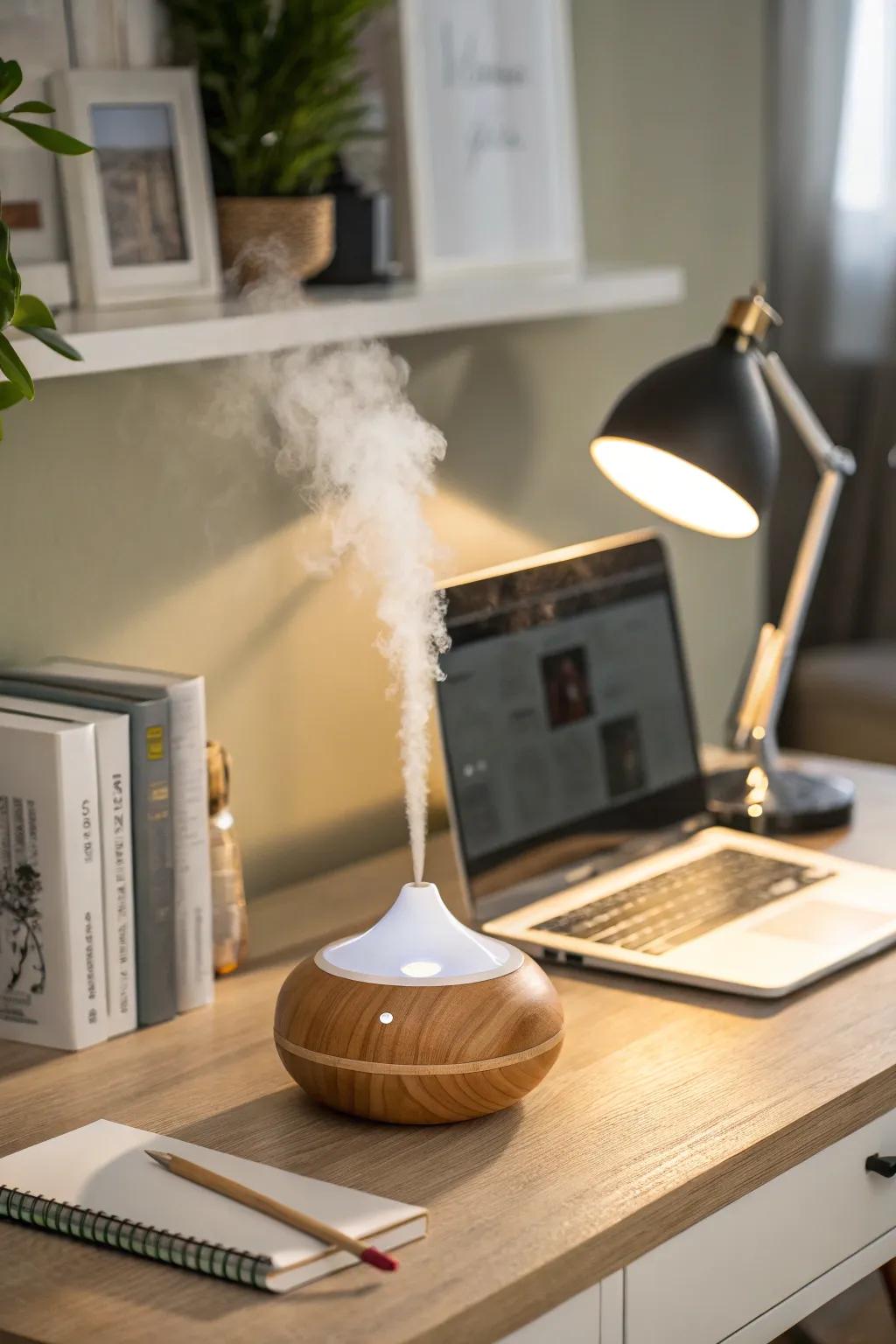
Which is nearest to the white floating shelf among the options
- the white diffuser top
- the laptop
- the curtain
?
the laptop

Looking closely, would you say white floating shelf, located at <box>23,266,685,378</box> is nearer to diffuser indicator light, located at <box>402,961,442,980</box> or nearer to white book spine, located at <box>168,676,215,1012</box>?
white book spine, located at <box>168,676,215,1012</box>

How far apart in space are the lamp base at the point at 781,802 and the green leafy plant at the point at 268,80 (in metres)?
0.75

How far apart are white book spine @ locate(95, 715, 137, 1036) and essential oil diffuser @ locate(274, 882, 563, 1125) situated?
0.20 m

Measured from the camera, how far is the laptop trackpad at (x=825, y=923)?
1.47m

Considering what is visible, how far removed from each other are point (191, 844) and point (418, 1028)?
31cm

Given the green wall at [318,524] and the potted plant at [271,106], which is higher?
the potted plant at [271,106]

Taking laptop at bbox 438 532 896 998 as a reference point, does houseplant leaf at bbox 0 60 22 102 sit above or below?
above

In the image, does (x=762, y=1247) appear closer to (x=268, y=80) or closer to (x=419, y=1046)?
(x=419, y=1046)

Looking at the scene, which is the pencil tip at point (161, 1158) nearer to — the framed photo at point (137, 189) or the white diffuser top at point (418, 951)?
the white diffuser top at point (418, 951)

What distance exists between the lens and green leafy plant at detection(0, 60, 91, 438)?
44.8 inches

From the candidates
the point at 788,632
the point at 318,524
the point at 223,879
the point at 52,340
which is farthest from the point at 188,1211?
the point at 788,632

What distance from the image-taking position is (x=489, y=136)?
1.78m

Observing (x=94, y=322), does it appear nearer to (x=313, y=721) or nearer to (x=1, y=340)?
(x=1, y=340)

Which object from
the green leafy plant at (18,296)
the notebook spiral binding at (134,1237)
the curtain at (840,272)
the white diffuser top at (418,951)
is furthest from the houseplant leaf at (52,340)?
the curtain at (840,272)
